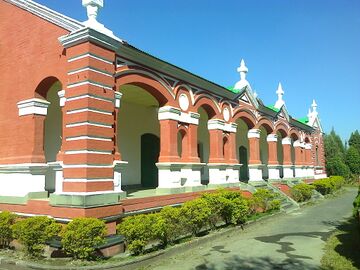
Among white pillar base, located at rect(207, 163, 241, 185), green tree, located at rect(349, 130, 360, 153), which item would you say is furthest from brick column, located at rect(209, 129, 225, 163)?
green tree, located at rect(349, 130, 360, 153)

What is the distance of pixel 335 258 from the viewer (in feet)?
26.8

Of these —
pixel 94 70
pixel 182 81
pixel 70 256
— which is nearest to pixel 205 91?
pixel 182 81

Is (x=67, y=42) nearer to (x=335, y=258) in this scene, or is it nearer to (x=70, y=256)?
(x=70, y=256)

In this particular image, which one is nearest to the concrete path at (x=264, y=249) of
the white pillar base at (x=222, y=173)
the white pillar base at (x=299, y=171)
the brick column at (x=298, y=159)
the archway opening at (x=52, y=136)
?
the white pillar base at (x=222, y=173)

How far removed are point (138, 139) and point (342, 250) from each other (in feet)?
33.6

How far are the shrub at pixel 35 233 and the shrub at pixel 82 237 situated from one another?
1.67ft

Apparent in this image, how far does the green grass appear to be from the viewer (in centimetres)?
760

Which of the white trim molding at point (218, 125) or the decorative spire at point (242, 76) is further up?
the decorative spire at point (242, 76)

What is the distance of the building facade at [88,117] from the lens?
30.0ft

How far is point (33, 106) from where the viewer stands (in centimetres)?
1081

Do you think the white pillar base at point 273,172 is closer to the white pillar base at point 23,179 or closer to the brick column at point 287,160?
the brick column at point 287,160

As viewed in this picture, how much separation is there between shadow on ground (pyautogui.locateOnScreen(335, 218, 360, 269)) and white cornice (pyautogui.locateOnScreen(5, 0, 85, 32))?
8353 mm

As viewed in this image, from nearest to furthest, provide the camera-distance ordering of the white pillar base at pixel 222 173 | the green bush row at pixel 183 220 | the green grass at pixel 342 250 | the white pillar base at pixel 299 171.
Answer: the green grass at pixel 342 250, the green bush row at pixel 183 220, the white pillar base at pixel 222 173, the white pillar base at pixel 299 171

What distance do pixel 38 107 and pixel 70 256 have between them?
15.4ft
